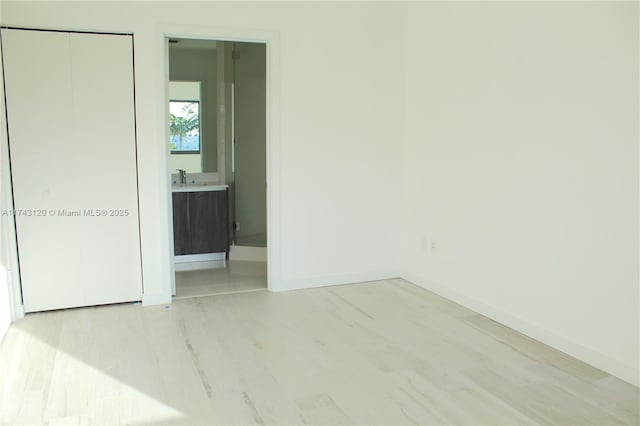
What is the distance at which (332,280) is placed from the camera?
476 centimetres

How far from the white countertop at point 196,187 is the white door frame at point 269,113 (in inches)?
42.2

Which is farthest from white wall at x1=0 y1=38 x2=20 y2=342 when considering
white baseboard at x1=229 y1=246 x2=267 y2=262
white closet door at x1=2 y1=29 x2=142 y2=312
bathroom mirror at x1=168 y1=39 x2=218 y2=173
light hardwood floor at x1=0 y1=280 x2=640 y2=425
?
white baseboard at x1=229 y1=246 x2=267 y2=262

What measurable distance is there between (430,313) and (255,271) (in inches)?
78.8

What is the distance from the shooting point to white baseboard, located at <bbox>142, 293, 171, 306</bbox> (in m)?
4.16

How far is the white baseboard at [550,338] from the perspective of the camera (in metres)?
2.91

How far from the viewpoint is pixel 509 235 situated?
368 centimetres

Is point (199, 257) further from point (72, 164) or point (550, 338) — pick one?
point (550, 338)

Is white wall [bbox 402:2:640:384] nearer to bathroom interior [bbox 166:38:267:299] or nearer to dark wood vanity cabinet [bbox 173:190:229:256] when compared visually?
bathroom interior [bbox 166:38:267:299]

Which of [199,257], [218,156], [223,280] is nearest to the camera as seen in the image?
[223,280]

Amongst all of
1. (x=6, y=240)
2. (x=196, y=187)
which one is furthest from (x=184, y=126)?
(x=6, y=240)

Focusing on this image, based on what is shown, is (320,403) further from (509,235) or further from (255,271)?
(255,271)

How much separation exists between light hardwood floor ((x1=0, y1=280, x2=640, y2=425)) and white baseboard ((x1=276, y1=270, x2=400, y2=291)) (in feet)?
1.50

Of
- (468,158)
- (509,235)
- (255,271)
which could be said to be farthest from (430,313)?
(255,271)

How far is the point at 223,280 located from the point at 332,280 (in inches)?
40.8
